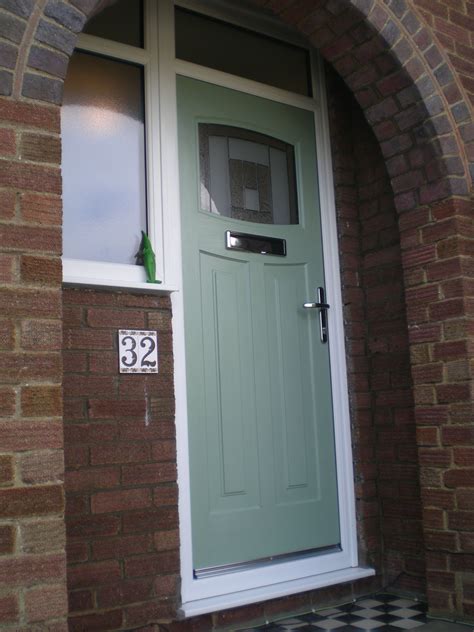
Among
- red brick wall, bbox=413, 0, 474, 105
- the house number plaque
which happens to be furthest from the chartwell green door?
red brick wall, bbox=413, 0, 474, 105

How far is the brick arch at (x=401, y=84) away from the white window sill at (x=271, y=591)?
70.7 inches

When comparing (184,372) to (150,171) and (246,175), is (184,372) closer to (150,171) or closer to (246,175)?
(150,171)

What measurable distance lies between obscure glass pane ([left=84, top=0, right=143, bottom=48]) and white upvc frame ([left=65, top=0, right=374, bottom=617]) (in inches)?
2.2

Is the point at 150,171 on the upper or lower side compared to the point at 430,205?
upper

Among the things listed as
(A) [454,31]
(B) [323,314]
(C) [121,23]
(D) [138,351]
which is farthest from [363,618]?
(C) [121,23]

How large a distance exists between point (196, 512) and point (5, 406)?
133 centimetres

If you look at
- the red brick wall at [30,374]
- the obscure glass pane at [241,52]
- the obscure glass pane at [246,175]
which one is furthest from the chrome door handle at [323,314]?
the red brick wall at [30,374]

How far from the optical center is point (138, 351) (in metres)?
3.01

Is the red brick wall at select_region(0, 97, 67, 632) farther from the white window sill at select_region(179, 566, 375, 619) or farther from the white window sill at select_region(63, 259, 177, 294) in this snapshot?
the white window sill at select_region(179, 566, 375, 619)

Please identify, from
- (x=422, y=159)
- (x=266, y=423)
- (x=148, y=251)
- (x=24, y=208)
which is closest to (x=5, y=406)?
(x=24, y=208)

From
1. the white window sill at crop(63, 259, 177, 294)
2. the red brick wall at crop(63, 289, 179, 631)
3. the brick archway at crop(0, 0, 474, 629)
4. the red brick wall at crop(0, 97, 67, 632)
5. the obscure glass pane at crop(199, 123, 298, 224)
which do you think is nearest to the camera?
the red brick wall at crop(0, 97, 67, 632)

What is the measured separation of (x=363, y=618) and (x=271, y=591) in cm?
43

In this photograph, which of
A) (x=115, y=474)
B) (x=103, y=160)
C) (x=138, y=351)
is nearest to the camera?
(x=115, y=474)

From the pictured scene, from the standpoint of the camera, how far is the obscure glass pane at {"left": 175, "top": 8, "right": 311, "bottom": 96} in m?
3.54
